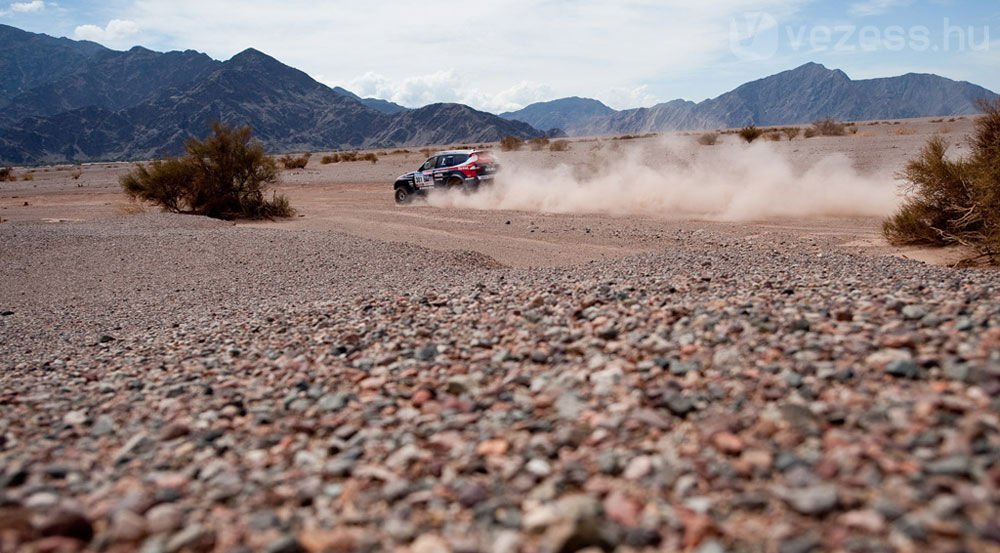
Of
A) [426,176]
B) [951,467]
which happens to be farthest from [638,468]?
[426,176]

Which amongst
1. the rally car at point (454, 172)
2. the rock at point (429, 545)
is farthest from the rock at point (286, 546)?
the rally car at point (454, 172)

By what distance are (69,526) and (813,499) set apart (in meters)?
3.35

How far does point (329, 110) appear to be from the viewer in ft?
645

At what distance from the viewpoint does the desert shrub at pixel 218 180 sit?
87.9ft

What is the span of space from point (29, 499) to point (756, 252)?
11.8 meters

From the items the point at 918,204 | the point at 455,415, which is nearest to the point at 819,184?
the point at 918,204

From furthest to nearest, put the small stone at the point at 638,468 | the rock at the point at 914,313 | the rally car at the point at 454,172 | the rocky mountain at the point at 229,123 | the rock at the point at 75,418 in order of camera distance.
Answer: the rocky mountain at the point at 229,123
the rally car at the point at 454,172
the rock at the point at 914,313
the rock at the point at 75,418
the small stone at the point at 638,468

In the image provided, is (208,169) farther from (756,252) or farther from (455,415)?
(455,415)

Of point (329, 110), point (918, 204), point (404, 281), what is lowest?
point (404, 281)

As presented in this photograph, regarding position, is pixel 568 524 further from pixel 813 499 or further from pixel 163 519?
pixel 163 519

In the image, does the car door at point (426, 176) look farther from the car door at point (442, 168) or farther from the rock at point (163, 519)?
the rock at point (163, 519)

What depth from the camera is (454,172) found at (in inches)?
1046

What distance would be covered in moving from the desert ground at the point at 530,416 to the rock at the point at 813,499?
0.01m

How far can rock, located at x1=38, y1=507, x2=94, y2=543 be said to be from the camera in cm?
339
